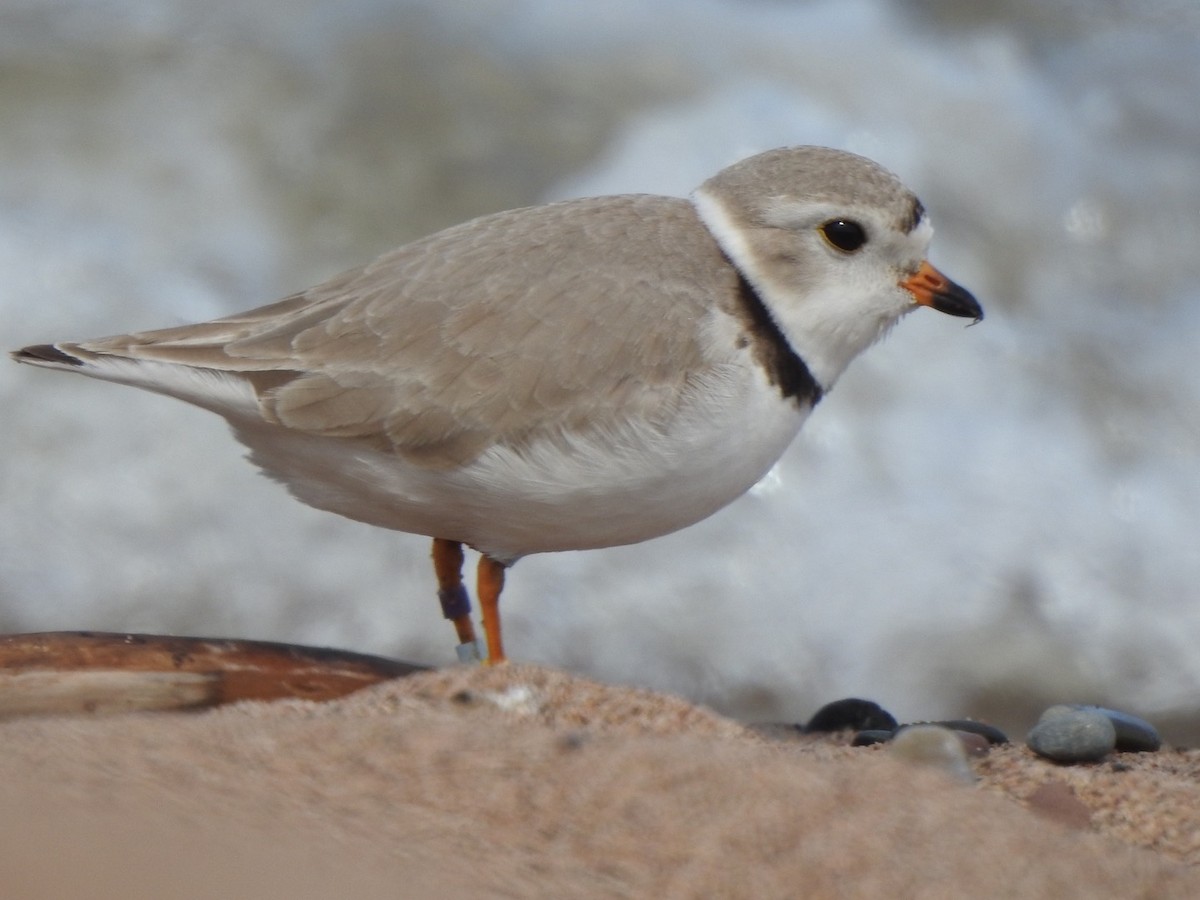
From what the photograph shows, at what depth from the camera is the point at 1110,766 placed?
3588 mm

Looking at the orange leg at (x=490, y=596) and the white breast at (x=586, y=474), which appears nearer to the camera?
the white breast at (x=586, y=474)

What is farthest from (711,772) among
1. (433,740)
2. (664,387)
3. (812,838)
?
(664,387)

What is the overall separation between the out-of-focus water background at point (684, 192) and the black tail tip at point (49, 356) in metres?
2.86

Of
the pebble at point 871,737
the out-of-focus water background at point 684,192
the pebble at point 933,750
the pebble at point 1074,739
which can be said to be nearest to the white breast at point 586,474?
the pebble at point 933,750

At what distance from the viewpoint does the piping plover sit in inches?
135

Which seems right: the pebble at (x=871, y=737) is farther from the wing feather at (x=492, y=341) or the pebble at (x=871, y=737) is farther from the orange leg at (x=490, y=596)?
the wing feather at (x=492, y=341)

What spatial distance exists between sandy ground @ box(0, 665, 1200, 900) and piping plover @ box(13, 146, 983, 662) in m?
0.90

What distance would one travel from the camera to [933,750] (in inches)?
133

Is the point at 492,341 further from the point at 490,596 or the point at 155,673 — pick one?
the point at 155,673

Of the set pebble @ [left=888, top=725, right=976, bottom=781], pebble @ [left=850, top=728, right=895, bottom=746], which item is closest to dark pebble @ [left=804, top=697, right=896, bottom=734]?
pebble @ [left=850, top=728, right=895, bottom=746]

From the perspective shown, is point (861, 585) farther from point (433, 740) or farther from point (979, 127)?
point (433, 740)

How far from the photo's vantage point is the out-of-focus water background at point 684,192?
629cm

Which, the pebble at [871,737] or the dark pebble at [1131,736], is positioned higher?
the pebble at [871,737]

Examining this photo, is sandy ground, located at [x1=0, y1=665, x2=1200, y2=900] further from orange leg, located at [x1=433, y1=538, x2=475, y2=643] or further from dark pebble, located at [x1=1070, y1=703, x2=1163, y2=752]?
dark pebble, located at [x1=1070, y1=703, x2=1163, y2=752]
